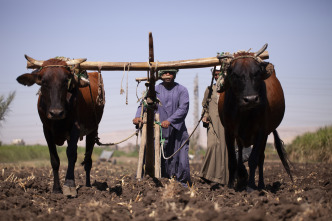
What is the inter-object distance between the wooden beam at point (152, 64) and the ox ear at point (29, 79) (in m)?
0.28

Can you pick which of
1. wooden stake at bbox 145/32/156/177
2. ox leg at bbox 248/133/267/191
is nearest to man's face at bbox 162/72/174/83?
wooden stake at bbox 145/32/156/177

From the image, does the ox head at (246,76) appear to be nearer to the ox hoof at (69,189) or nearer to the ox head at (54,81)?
the ox head at (54,81)

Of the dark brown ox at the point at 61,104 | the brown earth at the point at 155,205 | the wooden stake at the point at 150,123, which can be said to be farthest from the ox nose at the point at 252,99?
the dark brown ox at the point at 61,104

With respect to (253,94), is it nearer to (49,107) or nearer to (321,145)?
(49,107)

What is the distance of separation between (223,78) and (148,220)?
303cm

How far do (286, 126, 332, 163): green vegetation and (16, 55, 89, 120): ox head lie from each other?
45.3 feet

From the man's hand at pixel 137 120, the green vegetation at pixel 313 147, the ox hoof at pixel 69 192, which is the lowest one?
the green vegetation at pixel 313 147

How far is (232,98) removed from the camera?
681 centimetres

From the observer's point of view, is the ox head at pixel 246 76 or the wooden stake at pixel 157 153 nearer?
the ox head at pixel 246 76

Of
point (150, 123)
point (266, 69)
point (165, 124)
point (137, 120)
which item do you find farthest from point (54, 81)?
point (266, 69)

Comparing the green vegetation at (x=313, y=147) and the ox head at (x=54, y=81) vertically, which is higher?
the ox head at (x=54, y=81)

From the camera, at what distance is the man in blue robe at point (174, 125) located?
8.50 metres

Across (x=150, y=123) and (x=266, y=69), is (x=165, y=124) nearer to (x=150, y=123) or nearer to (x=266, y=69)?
(x=150, y=123)

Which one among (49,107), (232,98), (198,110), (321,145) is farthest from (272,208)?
(198,110)
